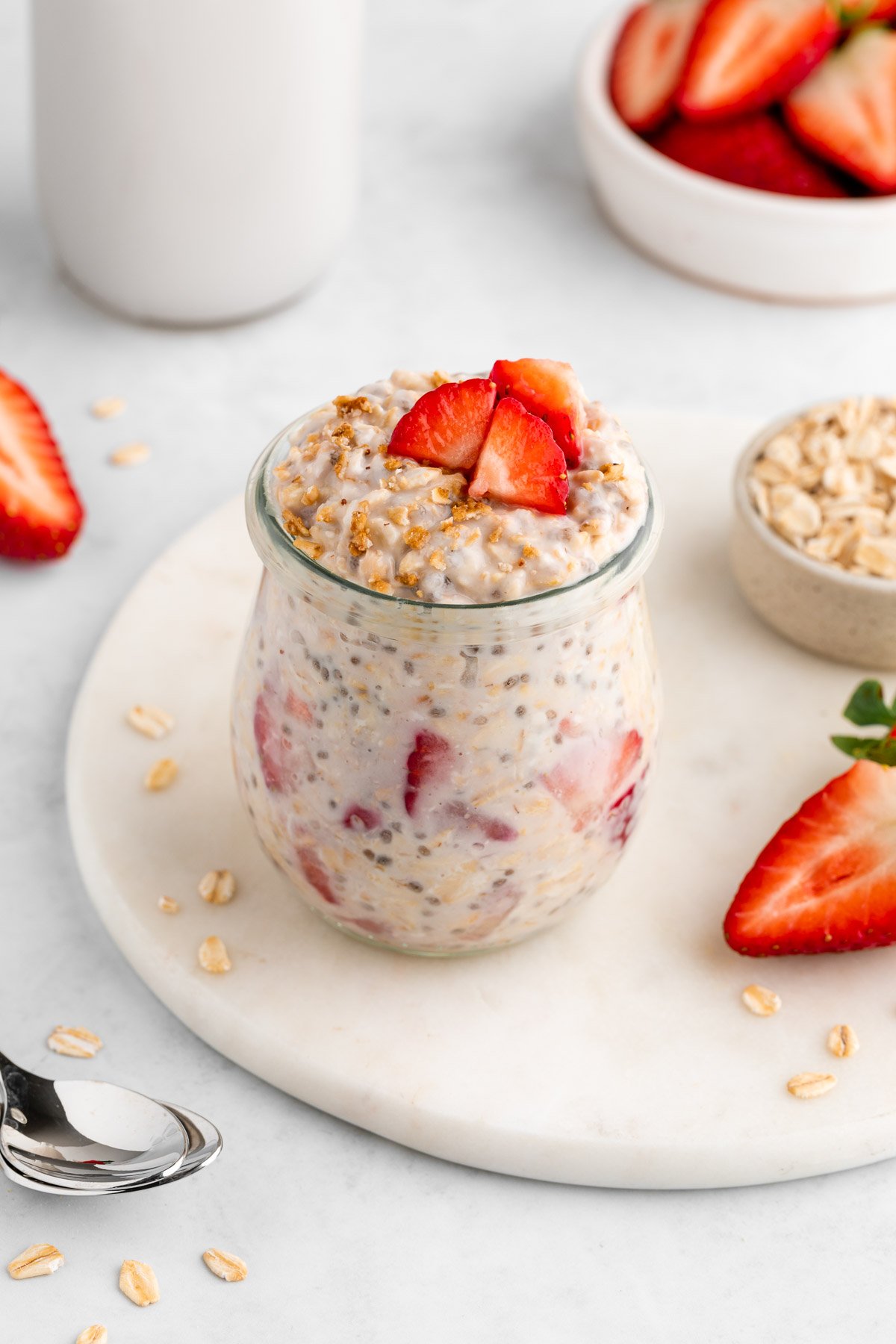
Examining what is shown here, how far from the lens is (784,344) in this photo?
1.85 m

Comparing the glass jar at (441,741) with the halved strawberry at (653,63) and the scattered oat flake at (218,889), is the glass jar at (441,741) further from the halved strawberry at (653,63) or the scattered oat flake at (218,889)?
the halved strawberry at (653,63)

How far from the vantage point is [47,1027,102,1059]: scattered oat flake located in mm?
1079

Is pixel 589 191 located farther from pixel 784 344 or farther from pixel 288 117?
pixel 288 117

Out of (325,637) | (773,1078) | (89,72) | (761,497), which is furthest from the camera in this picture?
(89,72)

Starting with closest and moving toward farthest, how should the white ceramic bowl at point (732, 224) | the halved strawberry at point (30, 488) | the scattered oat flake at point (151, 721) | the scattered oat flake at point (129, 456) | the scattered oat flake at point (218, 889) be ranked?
1. the scattered oat flake at point (218, 889)
2. the scattered oat flake at point (151, 721)
3. the halved strawberry at point (30, 488)
4. the scattered oat flake at point (129, 456)
5. the white ceramic bowl at point (732, 224)

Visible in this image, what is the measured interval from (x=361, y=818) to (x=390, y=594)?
0.55 feet

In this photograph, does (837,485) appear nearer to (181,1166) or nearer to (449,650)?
(449,650)

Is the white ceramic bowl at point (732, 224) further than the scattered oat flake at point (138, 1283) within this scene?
Yes

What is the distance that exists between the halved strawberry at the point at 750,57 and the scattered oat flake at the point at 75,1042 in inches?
50.9

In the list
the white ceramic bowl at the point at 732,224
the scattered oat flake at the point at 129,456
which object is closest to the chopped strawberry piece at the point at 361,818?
the scattered oat flake at the point at 129,456

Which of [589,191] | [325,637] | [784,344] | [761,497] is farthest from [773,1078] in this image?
[589,191]

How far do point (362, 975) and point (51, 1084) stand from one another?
0.73ft

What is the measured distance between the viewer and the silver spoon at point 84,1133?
0.99 m

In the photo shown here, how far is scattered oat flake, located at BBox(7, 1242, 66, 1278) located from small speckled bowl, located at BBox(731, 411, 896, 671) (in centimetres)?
79
